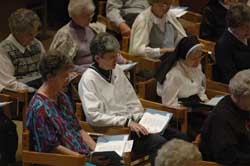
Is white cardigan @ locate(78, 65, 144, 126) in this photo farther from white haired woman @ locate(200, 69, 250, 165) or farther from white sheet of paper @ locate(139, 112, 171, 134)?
white haired woman @ locate(200, 69, 250, 165)

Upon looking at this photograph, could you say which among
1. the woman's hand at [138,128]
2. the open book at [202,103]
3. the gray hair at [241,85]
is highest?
the gray hair at [241,85]

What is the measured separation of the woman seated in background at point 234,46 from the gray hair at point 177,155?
6.80 ft

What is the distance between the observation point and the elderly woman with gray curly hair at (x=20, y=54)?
4258mm

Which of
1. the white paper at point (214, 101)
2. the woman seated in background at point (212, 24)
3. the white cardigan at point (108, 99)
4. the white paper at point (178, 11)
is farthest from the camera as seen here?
the white paper at point (178, 11)

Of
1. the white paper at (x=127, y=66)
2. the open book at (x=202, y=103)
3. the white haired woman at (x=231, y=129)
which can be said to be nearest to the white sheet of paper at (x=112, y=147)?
the white haired woman at (x=231, y=129)

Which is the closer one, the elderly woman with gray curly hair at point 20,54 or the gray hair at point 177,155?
the gray hair at point 177,155

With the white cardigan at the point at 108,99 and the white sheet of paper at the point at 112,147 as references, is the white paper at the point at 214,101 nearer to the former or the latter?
the white cardigan at the point at 108,99

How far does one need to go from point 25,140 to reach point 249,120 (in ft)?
4.28

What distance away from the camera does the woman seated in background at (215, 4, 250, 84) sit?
467cm

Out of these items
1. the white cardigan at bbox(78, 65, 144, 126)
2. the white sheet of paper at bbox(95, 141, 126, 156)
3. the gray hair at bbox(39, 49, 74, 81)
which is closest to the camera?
the gray hair at bbox(39, 49, 74, 81)

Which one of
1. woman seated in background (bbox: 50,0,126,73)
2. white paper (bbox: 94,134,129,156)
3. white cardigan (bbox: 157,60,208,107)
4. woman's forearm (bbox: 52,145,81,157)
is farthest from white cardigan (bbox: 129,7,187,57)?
woman's forearm (bbox: 52,145,81,157)

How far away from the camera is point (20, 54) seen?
4.37 m

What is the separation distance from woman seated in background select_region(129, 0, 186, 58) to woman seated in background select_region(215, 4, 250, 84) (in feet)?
1.51

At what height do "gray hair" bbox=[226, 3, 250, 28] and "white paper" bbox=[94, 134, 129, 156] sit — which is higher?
"gray hair" bbox=[226, 3, 250, 28]
